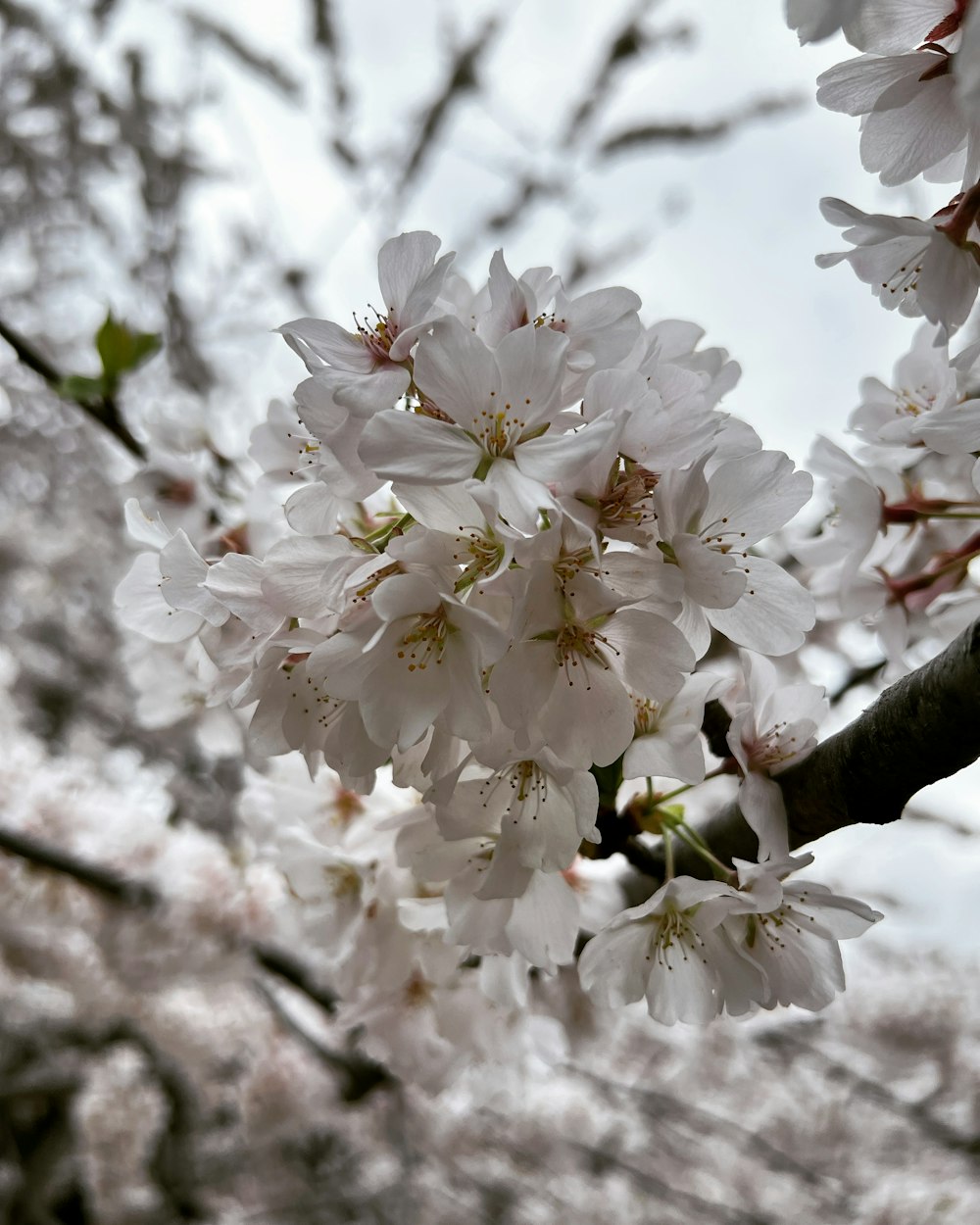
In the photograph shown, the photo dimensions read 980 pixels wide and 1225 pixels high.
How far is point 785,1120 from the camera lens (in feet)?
10.8

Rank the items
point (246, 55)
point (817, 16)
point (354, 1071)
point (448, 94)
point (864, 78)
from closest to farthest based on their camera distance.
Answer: point (817, 16) → point (864, 78) → point (354, 1071) → point (246, 55) → point (448, 94)

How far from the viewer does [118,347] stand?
1.23 m

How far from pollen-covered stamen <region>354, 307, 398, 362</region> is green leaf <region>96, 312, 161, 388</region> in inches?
29.5

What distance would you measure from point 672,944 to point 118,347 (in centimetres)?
104

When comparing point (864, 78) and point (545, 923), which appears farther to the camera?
point (545, 923)

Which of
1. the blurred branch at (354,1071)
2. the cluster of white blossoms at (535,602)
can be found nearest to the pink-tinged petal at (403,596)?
the cluster of white blossoms at (535,602)

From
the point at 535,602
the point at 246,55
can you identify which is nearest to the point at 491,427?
the point at 535,602

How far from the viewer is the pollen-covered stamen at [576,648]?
0.54 m

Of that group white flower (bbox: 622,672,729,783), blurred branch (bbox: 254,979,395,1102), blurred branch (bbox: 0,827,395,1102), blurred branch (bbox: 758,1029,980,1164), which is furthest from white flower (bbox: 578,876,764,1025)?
blurred branch (bbox: 758,1029,980,1164)

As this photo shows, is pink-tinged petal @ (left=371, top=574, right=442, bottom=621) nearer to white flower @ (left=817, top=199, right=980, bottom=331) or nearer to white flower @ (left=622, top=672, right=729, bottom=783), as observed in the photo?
white flower @ (left=622, top=672, right=729, bottom=783)

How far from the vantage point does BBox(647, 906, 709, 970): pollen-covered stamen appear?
649mm

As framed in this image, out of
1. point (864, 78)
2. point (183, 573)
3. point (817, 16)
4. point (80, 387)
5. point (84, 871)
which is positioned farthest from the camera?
point (84, 871)

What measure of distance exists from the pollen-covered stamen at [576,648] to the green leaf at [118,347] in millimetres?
949

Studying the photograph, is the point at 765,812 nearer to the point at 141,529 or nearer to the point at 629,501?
the point at 629,501
